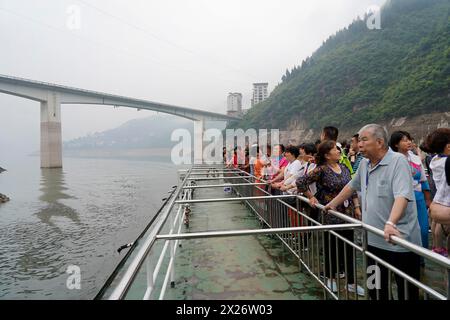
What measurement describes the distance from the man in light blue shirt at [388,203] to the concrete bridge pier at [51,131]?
129ft

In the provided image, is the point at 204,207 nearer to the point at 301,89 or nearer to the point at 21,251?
the point at 21,251

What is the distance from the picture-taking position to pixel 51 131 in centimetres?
3538

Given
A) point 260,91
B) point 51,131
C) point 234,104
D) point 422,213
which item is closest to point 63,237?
point 422,213

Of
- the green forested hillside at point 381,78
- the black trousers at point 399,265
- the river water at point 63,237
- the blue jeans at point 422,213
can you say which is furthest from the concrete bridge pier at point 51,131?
the black trousers at point 399,265

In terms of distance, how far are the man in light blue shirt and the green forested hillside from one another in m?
28.9

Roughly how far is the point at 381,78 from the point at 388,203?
42.9 metres

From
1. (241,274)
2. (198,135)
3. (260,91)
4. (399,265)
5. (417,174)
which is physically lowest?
(241,274)

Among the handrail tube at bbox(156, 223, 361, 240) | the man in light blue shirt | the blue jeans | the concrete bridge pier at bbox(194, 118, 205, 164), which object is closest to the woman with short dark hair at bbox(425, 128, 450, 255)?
the blue jeans

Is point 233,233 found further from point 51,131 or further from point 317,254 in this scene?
point 51,131

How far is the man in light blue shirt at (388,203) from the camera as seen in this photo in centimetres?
184

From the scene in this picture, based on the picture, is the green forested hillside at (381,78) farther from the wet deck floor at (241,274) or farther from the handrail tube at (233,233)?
the handrail tube at (233,233)

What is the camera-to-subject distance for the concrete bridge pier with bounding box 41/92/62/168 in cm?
3447

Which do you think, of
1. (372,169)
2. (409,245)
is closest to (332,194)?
(372,169)
